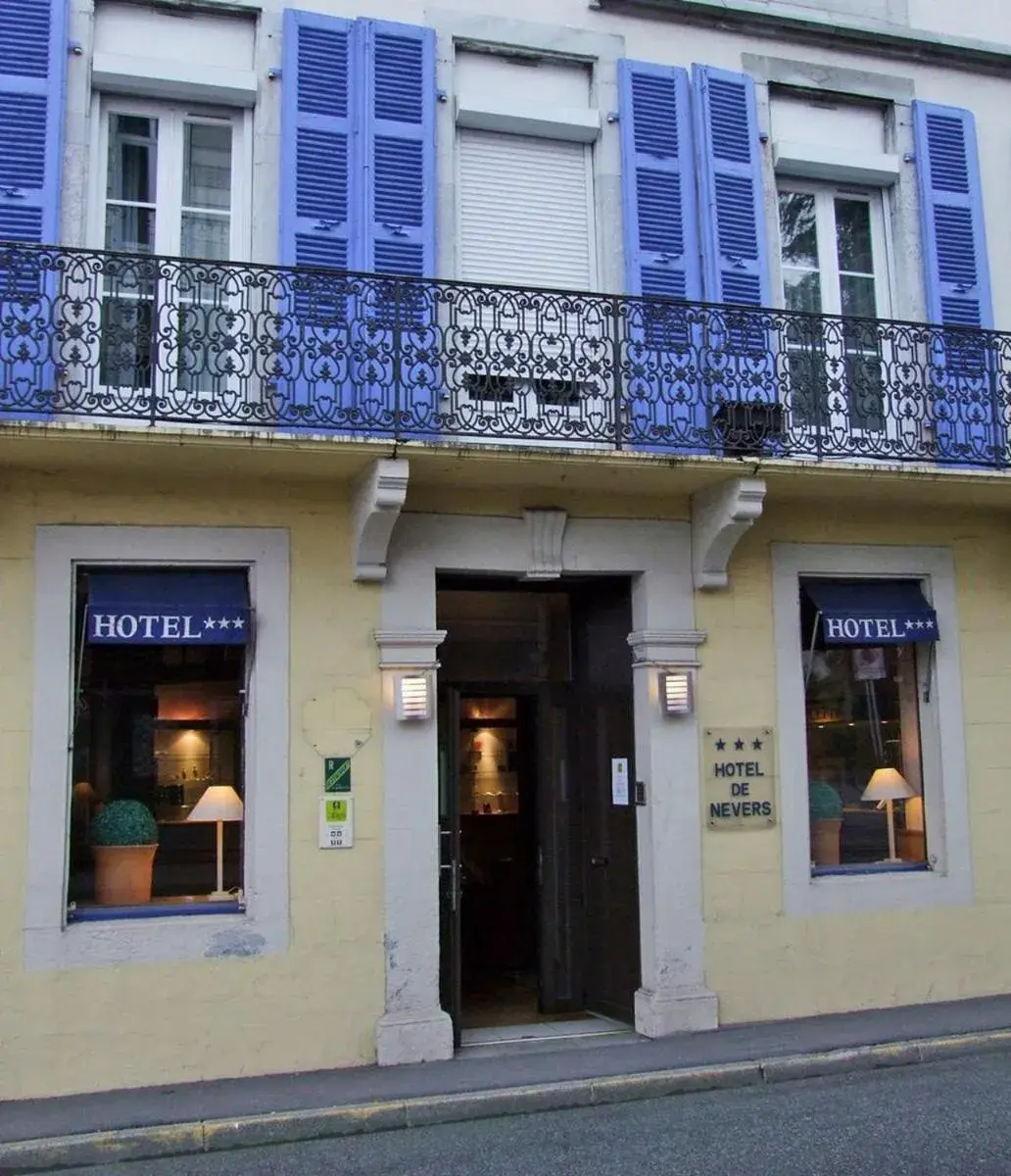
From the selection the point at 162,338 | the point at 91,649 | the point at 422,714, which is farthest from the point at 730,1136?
the point at 162,338

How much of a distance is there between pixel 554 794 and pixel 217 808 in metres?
2.89

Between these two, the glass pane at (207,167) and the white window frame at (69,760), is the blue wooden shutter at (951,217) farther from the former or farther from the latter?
the white window frame at (69,760)

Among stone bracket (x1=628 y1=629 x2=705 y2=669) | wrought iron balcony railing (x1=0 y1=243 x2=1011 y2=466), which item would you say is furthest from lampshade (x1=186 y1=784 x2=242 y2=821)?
stone bracket (x1=628 y1=629 x2=705 y2=669)

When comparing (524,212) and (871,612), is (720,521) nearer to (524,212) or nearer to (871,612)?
(871,612)

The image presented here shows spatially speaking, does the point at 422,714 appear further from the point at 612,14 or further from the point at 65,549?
the point at 612,14

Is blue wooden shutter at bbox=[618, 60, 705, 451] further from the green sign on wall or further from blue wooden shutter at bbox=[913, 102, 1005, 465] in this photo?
the green sign on wall

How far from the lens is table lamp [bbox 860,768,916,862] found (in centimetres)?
997

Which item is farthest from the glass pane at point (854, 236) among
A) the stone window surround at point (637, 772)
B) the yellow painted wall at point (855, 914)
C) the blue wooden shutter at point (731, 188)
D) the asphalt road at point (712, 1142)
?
the asphalt road at point (712, 1142)

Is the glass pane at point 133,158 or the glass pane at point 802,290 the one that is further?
the glass pane at point 802,290

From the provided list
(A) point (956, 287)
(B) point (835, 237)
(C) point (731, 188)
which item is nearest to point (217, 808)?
(C) point (731, 188)

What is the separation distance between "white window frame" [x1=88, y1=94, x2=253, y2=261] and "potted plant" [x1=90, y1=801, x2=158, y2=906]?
4.03 m

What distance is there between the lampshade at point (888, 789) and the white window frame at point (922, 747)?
0.16 metres

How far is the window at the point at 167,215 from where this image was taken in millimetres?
8312

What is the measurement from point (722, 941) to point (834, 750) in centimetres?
190
